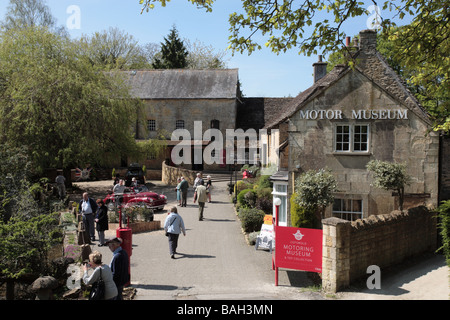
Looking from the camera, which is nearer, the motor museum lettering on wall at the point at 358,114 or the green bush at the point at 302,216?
the green bush at the point at 302,216

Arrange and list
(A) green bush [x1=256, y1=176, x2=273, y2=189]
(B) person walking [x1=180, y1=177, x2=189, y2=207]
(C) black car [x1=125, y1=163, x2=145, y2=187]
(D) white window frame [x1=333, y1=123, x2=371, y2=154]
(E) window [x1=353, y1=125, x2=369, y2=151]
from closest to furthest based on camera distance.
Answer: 1. (D) white window frame [x1=333, y1=123, x2=371, y2=154]
2. (E) window [x1=353, y1=125, x2=369, y2=151]
3. (B) person walking [x1=180, y1=177, x2=189, y2=207]
4. (A) green bush [x1=256, y1=176, x2=273, y2=189]
5. (C) black car [x1=125, y1=163, x2=145, y2=187]

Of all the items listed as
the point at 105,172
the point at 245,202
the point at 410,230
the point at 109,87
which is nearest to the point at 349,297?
the point at 410,230

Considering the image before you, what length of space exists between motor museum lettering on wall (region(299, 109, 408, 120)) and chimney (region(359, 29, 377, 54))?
119 inches

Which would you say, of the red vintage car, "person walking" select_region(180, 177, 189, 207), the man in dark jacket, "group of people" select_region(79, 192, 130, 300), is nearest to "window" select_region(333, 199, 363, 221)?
"person walking" select_region(180, 177, 189, 207)

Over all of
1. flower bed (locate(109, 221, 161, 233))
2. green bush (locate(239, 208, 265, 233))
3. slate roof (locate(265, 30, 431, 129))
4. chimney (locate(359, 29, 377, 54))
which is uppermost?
chimney (locate(359, 29, 377, 54))

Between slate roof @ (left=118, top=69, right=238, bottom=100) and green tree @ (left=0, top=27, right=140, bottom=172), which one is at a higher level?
slate roof @ (left=118, top=69, right=238, bottom=100)

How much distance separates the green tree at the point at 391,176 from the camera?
14.4 m

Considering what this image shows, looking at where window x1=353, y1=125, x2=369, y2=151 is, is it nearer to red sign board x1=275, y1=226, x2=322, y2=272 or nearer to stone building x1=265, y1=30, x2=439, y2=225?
stone building x1=265, y1=30, x2=439, y2=225

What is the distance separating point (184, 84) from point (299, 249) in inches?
1278

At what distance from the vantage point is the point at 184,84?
134 ft

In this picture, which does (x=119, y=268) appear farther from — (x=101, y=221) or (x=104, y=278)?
(x=101, y=221)

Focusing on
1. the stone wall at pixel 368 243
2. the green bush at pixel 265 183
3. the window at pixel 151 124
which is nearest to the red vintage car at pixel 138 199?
the green bush at pixel 265 183

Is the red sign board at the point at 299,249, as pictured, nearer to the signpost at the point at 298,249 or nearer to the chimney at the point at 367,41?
the signpost at the point at 298,249

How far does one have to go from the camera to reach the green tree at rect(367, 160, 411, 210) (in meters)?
14.4
